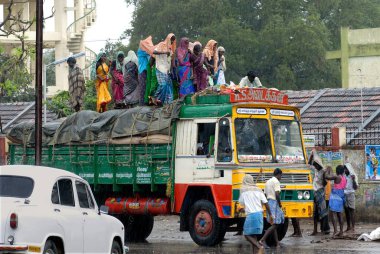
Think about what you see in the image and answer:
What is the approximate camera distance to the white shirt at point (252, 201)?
17.3 m

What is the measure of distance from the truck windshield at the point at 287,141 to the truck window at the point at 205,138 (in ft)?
4.26

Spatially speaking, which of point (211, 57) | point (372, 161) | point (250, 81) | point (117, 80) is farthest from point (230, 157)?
point (372, 161)

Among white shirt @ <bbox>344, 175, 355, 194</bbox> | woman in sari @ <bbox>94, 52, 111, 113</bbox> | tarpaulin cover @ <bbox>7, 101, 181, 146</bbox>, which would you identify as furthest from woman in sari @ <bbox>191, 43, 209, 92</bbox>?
white shirt @ <bbox>344, 175, 355, 194</bbox>

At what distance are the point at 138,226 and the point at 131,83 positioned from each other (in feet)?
11.0

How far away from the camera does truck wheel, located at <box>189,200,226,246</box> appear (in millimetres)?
20312

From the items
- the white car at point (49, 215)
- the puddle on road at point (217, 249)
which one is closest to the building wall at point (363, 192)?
the puddle on road at point (217, 249)

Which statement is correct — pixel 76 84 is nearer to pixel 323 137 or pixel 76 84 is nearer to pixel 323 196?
pixel 323 196

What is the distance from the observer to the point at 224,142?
20.3 m

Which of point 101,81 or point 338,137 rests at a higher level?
point 101,81

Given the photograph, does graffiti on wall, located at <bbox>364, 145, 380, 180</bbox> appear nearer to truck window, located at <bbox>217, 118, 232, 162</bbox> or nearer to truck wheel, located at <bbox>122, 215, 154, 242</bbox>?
truck wheel, located at <bbox>122, 215, 154, 242</bbox>

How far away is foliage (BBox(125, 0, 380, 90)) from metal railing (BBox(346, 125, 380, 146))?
3009 centimetres

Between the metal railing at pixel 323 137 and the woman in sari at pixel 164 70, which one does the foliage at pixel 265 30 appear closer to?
the metal railing at pixel 323 137

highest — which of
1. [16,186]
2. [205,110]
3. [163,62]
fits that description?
[163,62]

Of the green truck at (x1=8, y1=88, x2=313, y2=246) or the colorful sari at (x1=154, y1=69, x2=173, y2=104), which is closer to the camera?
the green truck at (x1=8, y1=88, x2=313, y2=246)
